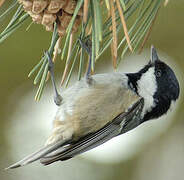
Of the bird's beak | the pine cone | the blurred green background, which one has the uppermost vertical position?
the pine cone

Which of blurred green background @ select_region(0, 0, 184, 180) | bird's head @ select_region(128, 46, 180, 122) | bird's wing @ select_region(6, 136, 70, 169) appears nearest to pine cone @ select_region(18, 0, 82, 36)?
bird's wing @ select_region(6, 136, 70, 169)

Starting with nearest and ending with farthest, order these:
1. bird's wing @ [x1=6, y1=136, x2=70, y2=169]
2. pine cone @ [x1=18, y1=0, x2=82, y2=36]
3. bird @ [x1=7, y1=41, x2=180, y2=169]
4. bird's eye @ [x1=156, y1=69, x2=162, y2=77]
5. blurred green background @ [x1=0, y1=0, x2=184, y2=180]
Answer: pine cone @ [x1=18, y1=0, x2=82, y2=36] → bird's wing @ [x1=6, y1=136, x2=70, y2=169] → bird @ [x1=7, y1=41, x2=180, y2=169] → bird's eye @ [x1=156, y1=69, x2=162, y2=77] → blurred green background @ [x1=0, y1=0, x2=184, y2=180]

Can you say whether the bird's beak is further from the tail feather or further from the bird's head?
the tail feather

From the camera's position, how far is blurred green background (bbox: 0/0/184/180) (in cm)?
206

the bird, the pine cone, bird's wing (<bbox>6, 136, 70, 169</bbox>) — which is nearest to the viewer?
the pine cone

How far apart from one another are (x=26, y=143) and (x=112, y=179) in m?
0.46

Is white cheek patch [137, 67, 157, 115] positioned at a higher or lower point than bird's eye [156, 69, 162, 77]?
lower

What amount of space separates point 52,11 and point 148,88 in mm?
699

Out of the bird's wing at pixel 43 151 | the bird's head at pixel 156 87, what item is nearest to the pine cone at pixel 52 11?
the bird's wing at pixel 43 151

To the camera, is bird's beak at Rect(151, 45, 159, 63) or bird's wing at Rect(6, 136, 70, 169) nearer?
Result: bird's wing at Rect(6, 136, 70, 169)

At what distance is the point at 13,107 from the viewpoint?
2262 mm

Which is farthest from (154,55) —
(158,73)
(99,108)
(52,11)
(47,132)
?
(47,132)

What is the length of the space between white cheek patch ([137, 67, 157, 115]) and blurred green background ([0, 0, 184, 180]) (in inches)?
18.2

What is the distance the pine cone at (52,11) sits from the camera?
102cm
